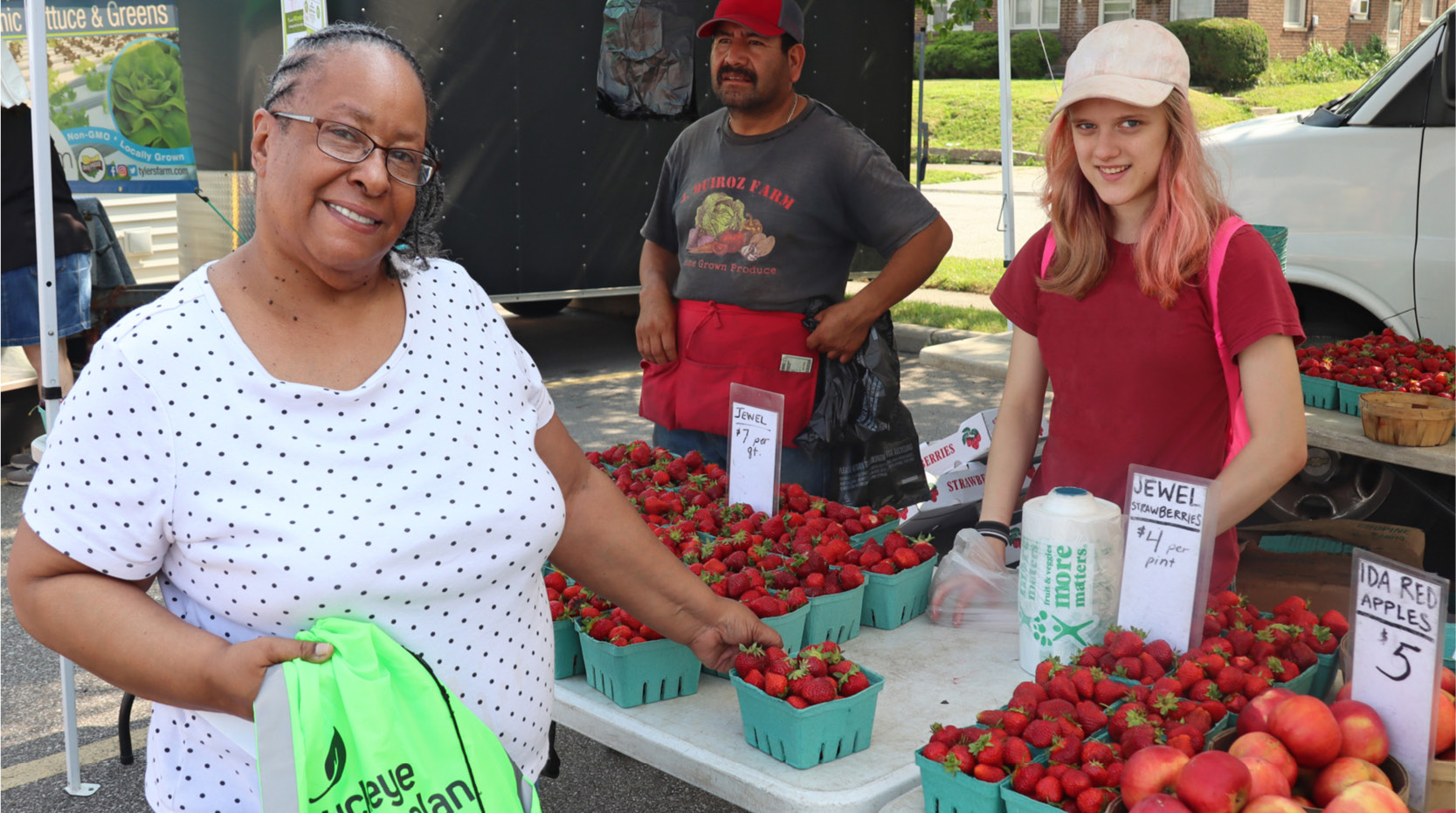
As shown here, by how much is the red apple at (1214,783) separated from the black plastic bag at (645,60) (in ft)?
21.4

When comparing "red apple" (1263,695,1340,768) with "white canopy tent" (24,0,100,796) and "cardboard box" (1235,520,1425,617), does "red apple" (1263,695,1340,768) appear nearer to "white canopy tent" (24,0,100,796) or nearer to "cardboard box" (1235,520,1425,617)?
"cardboard box" (1235,520,1425,617)

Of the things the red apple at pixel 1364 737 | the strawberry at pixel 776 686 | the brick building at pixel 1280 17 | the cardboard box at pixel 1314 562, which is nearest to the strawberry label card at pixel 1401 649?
the red apple at pixel 1364 737

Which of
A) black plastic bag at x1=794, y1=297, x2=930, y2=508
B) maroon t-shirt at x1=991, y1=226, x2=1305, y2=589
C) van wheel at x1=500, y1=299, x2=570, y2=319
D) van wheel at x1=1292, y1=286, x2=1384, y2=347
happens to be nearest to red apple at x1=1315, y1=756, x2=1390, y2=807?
maroon t-shirt at x1=991, y1=226, x2=1305, y2=589

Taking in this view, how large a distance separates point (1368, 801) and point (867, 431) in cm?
222

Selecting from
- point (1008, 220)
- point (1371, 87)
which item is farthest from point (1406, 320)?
point (1008, 220)

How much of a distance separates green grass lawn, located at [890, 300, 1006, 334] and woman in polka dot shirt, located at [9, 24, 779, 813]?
7723 mm

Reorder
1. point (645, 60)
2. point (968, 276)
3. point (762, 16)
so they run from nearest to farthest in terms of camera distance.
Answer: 1. point (762, 16)
2. point (645, 60)
3. point (968, 276)

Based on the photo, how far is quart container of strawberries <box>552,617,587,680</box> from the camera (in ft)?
6.68

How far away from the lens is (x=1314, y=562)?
3111 mm

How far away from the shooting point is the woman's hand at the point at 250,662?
131cm

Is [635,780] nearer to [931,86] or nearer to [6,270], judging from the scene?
[6,270]

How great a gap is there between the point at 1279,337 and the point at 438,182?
4.72 feet

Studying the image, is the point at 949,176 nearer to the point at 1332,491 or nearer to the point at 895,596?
the point at 1332,491

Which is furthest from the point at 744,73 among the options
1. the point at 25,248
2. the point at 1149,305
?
the point at 25,248
